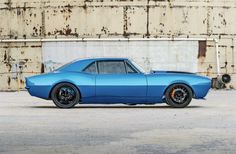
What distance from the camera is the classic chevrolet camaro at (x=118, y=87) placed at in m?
12.2

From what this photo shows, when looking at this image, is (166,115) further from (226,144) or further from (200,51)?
(200,51)

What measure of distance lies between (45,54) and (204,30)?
18.1 feet

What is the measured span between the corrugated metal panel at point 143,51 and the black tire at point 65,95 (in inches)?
294

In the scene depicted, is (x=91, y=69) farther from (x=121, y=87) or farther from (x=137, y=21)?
(x=137, y=21)

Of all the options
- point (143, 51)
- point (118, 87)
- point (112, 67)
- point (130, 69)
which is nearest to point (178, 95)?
point (130, 69)

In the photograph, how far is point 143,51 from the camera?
776 inches

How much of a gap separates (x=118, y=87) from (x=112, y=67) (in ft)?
1.73

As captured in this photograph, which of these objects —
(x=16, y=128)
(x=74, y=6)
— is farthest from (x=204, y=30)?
(x=16, y=128)

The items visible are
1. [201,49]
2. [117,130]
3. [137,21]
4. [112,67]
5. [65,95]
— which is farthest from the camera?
[201,49]

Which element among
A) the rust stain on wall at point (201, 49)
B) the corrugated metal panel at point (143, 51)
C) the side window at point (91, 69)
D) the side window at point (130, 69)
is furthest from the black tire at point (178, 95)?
the rust stain on wall at point (201, 49)

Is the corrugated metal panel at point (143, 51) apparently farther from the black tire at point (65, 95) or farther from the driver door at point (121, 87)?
the black tire at point (65, 95)

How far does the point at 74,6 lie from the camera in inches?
769

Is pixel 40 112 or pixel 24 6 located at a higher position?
pixel 24 6

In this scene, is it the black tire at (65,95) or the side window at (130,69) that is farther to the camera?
the side window at (130,69)
